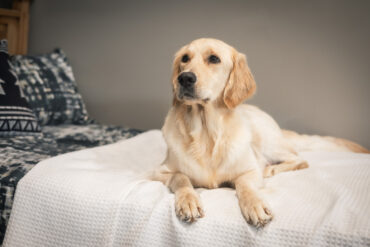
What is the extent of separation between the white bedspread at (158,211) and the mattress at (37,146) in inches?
2.8

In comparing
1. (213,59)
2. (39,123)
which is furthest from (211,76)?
(39,123)

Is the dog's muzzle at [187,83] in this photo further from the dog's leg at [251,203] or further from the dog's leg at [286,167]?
the dog's leg at [286,167]

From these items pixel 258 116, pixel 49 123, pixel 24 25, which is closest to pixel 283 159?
pixel 258 116

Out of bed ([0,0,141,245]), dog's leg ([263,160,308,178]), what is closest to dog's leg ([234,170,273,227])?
dog's leg ([263,160,308,178])

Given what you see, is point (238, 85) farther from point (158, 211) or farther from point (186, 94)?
point (158, 211)

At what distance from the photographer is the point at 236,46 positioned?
7.88 feet

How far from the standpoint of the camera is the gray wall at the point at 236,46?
2.13m

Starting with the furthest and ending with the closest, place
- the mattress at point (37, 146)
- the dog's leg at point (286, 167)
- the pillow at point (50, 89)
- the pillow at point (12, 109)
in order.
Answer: the pillow at point (50, 89) → the pillow at point (12, 109) → the dog's leg at point (286, 167) → the mattress at point (37, 146)

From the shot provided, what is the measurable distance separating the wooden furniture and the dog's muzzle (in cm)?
232

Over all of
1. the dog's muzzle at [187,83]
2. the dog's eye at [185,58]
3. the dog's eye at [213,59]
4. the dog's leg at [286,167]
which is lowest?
the dog's leg at [286,167]

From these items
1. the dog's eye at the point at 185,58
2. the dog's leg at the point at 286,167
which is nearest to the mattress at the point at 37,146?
the dog's eye at the point at 185,58

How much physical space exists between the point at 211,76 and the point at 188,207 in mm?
611

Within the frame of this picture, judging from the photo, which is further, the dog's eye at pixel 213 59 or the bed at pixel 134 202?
the dog's eye at pixel 213 59

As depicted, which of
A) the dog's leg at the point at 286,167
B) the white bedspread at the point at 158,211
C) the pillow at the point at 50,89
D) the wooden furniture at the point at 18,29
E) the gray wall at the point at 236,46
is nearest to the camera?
the white bedspread at the point at 158,211
